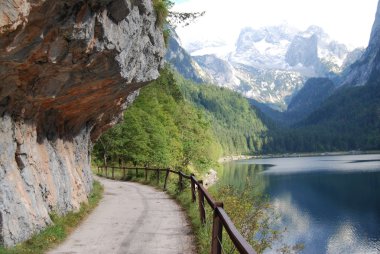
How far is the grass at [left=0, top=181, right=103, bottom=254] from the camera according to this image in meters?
9.97

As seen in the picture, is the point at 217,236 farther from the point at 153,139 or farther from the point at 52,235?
the point at 153,139

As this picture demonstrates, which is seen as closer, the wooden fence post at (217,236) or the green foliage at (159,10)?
the wooden fence post at (217,236)

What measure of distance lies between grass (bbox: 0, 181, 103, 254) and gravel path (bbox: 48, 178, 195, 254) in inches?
9.5

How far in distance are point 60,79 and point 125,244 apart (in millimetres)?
4865

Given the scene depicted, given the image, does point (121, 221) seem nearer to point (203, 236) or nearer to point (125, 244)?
point (125, 244)

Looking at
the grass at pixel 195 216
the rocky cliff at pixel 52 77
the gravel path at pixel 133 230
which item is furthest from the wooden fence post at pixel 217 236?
the rocky cliff at pixel 52 77

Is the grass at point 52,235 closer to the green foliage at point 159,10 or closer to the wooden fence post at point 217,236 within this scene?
the wooden fence post at point 217,236

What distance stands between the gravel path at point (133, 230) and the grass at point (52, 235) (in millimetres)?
242

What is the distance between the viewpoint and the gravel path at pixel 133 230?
11.1 meters

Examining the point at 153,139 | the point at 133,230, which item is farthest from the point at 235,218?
the point at 153,139

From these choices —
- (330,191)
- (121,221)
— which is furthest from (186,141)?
(121,221)

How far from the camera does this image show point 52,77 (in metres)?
11.1

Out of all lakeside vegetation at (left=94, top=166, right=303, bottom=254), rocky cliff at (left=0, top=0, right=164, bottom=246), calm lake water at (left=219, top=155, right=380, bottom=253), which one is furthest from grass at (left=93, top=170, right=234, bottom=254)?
rocky cliff at (left=0, top=0, right=164, bottom=246)

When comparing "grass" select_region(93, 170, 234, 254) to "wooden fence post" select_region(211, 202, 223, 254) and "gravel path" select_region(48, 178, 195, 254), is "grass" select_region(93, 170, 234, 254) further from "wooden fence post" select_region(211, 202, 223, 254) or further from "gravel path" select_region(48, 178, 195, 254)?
"wooden fence post" select_region(211, 202, 223, 254)
